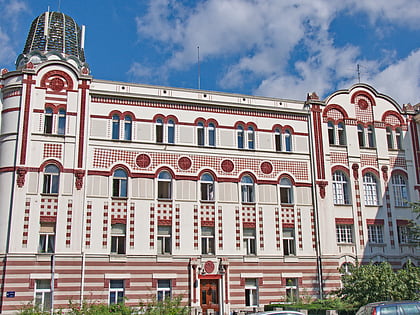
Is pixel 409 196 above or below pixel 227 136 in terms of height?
below

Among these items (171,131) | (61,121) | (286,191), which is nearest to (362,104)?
(286,191)

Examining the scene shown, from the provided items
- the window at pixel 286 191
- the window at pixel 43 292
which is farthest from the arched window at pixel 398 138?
the window at pixel 43 292

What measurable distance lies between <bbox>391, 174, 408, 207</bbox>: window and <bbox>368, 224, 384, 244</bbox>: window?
2505mm

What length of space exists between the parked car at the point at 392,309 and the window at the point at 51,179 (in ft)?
67.2

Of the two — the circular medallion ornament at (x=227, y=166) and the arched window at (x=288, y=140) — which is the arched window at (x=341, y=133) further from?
the circular medallion ornament at (x=227, y=166)

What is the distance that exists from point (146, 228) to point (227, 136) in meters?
9.19

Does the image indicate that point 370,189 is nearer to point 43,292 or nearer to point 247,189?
point 247,189

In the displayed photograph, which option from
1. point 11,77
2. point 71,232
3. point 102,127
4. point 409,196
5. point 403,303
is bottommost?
point 403,303

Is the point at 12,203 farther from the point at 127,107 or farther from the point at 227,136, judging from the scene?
the point at 227,136

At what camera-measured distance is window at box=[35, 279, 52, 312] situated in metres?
30.7

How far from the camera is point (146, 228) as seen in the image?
110ft

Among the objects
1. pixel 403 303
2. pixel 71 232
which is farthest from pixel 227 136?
pixel 403 303

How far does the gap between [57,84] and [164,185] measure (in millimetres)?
10061

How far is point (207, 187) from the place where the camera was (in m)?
Answer: 35.9
